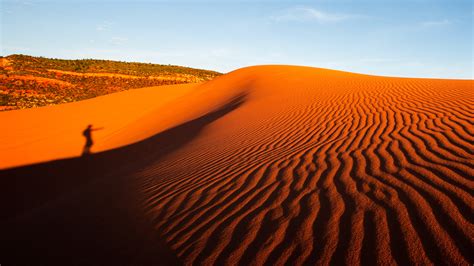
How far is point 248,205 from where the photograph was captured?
345 cm

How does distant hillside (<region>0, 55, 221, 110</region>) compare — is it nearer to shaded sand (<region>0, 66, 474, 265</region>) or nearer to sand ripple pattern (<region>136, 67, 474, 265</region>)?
shaded sand (<region>0, 66, 474, 265</region>)

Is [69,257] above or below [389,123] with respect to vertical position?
below

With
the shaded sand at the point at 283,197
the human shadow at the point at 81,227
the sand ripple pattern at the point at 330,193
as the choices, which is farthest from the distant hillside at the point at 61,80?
the sand ripple pattern at the point at 330,193

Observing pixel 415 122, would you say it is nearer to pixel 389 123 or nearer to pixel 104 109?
pixel 389 123

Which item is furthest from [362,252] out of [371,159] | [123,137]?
[123,137]

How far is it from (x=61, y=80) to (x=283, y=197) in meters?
37.5

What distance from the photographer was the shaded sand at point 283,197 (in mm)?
2490

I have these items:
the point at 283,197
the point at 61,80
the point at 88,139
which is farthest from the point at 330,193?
the point at 61,80

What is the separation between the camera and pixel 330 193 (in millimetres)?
3363

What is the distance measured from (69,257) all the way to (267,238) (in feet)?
6.48

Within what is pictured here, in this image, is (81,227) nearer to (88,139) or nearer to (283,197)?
(283,197)

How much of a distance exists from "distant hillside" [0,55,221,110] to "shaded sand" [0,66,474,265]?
21.4 metres

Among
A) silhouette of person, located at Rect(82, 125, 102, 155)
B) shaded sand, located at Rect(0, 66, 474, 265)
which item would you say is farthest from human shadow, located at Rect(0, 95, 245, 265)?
silhouette of person, located at Rect(82, 125, 102, 155)

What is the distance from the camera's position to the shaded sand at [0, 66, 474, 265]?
249 centimetres
